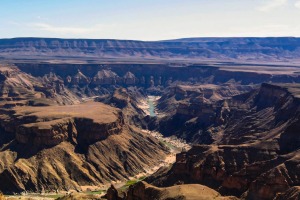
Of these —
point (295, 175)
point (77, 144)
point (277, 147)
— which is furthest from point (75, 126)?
point (295, 175)

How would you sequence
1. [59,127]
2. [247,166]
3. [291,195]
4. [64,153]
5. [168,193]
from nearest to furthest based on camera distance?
[291,195]
[168,193]
[247,166]
[64,153]
[59,127]

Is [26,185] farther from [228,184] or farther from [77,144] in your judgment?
[228,184]

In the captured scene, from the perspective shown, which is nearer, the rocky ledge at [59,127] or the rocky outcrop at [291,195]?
the rocky outcrop at [291,195]

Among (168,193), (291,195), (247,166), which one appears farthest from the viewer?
(247,166)

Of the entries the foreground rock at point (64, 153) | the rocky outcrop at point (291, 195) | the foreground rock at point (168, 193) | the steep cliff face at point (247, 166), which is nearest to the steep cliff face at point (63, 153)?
the foreground rock at point (64, 153)

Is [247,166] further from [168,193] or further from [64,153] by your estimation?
[64,153]

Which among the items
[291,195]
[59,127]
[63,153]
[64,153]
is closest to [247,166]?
[291,195]

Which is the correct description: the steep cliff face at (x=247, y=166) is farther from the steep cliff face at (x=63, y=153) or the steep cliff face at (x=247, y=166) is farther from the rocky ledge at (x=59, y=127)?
the rocky ledge at (x=59, y=127)

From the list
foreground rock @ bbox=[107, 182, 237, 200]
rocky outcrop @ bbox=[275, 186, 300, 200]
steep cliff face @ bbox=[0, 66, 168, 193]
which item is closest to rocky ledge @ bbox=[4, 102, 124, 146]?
steep cliff face @ bbox=[0, 66, 168, 193]

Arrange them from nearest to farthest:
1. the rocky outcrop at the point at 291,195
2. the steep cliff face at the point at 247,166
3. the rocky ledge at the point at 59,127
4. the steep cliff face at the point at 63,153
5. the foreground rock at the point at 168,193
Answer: the rocky outcrop at the point at 291,195 → the foreground rock at the point at 168,193 → the steep cliff face at the point at 247,166 → the steep cliff face at the point at 63,153 → the rocky ledge at the point at 59,127

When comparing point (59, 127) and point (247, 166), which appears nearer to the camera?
point (247, 166)

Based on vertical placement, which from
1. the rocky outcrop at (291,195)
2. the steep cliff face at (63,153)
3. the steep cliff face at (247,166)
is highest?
the rocky outcrop at (291,195)
